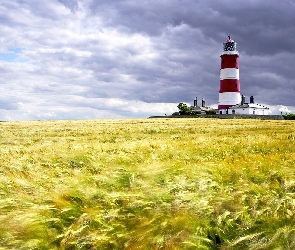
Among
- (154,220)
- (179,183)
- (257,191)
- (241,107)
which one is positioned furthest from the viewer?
(241,107)

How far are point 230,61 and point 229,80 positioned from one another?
5424mm

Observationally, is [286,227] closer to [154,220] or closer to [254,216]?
[254,216]

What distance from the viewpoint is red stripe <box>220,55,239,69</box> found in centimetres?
9431

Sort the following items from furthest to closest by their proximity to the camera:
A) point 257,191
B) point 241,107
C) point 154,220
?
point 241,107 → point 257,191 → point 154,220

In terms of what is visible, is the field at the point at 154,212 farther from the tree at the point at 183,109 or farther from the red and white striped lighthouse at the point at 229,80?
the tree at the point at 183,109

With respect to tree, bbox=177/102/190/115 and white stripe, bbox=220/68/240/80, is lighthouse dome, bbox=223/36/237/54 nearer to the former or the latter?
white stripe, bbox=220/68/240/80

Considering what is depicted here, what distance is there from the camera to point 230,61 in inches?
3723

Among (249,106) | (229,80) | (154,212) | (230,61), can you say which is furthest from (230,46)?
(154,212)

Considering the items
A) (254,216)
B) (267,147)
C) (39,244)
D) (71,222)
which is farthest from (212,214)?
(267,147)

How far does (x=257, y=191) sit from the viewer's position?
5.27 meters

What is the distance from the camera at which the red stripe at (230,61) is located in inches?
3713

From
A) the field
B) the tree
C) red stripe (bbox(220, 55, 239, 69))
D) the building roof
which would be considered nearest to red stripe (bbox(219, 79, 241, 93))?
red stripe (bbox(220, 55, 239, 69))

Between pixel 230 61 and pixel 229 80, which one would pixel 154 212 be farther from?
pixel 230 61

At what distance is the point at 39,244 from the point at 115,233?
3.05 ft
